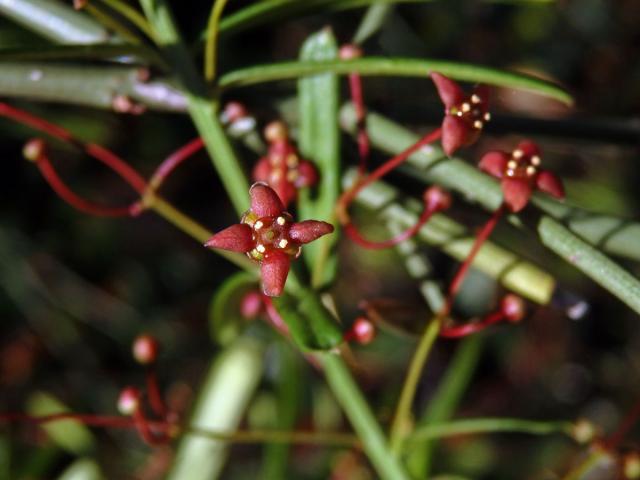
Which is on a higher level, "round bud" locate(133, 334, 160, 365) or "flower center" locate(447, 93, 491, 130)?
"flower center" locate(447, 93, 491, 130)

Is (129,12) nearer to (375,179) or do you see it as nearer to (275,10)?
(275,10)

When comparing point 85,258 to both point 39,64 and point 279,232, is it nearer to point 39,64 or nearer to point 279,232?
point 39,64

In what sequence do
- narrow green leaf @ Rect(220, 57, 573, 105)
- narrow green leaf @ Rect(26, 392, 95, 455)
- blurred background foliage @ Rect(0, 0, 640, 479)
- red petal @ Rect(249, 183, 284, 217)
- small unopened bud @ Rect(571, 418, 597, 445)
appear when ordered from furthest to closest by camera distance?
blurred background foliage @ Rect(0, 0, 640, 479)
narrow green leaf @ Rect(26, 392, 95, 455)
small unopened bud @ Rect(571, 418, 597, 445)
narrow green leaf @ Rect(220, 57, 573, 105)
red petal @ Rect(249, 183, 284, 217)

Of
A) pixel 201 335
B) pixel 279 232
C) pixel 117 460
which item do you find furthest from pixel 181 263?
pixel 279 232

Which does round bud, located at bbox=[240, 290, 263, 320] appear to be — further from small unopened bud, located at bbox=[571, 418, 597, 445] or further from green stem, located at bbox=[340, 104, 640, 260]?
small unopened bud, located at bbox=[571, 418, 597, 445]

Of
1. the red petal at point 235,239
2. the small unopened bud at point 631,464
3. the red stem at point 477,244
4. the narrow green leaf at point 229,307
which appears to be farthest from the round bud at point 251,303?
the small unopened bud at point 631,464

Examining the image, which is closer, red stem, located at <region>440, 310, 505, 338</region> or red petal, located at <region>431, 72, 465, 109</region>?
red petal, located at <region>431, 72, 465, 109</region>

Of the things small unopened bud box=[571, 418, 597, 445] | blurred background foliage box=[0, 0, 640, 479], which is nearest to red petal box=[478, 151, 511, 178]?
small unopened bud box=[571, 418, 597, 445]
